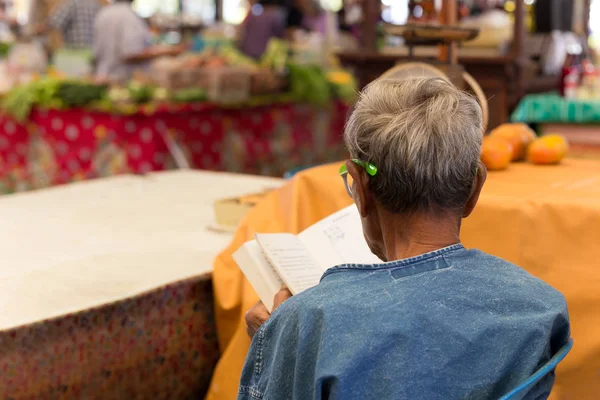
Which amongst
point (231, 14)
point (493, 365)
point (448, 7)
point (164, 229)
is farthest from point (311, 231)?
point (231, 14)

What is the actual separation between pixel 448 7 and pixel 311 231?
1147 mm

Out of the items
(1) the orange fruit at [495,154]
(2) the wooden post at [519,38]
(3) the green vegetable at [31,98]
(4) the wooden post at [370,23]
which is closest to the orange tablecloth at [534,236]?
(1) the orange fruit at [495,154]

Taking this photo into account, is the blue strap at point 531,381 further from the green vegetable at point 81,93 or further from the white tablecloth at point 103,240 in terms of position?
the green vegetable at point 81,93

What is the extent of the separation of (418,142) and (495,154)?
0.96 meters

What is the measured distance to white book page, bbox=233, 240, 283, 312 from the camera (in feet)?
4.71

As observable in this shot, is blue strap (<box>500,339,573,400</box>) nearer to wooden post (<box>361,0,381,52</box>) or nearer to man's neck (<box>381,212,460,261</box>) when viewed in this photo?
→ man's neck (<box>381,212,460,261</box>)

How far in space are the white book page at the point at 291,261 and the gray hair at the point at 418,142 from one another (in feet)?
1.27

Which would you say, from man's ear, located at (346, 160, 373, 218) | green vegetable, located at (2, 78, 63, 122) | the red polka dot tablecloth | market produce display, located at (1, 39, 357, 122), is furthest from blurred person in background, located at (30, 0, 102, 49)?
man's ear, located at (346, 160, 373, 218)

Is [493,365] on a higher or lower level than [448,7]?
lower

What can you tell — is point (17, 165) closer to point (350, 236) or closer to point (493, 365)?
point (350, 236)

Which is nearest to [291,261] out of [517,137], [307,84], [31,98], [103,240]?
[517,137]

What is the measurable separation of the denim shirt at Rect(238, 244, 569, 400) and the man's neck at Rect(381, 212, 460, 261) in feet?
0.07

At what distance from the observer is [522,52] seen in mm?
4234

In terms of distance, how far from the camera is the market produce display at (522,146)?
1.92 meters
